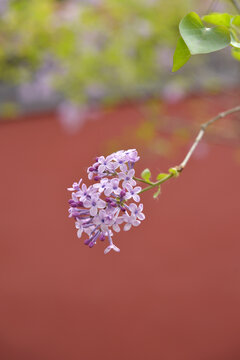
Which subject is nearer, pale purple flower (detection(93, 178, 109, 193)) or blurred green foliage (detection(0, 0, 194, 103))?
pale purple flower (detection(93, 178, 109, 193))

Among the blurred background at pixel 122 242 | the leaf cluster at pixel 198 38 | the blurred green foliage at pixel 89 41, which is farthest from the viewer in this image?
the blurred background at pixel 122 242

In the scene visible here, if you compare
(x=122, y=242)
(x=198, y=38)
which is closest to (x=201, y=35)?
(x=198, y=38)

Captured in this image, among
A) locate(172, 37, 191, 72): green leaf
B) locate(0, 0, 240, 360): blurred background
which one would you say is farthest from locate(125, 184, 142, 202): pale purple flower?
locate(0, 0, 240, 360): blurred background

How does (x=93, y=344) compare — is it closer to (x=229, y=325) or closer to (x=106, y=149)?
(x=229, y=325)

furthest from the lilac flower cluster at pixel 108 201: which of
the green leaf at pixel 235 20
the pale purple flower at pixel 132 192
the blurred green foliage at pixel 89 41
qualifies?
the blurred green foliage at pixel 89 41

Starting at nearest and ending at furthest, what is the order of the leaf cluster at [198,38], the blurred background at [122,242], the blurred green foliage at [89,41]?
1. the leaf cluster at [198,38]
2. the blurred green foliage at [89,41]
3. the blurred background at [122,242]

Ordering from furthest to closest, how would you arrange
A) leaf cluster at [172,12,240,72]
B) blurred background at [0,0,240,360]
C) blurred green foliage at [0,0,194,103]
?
blurred background at [0,0,240,360], blurred green foliage at [0,0,194,103], leaf cluster at [172,12,240,72]

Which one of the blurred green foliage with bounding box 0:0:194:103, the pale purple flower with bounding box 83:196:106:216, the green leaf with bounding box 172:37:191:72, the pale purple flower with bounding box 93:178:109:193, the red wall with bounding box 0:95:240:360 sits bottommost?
the red wall with bounding box 0:95:240:360

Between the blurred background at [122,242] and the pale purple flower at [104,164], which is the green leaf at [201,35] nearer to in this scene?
the pale purple flower at [104,164]

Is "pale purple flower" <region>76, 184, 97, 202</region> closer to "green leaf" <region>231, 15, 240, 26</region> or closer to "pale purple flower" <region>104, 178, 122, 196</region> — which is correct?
"pale purple flower" <region>104, 178, 122, 196</region>
